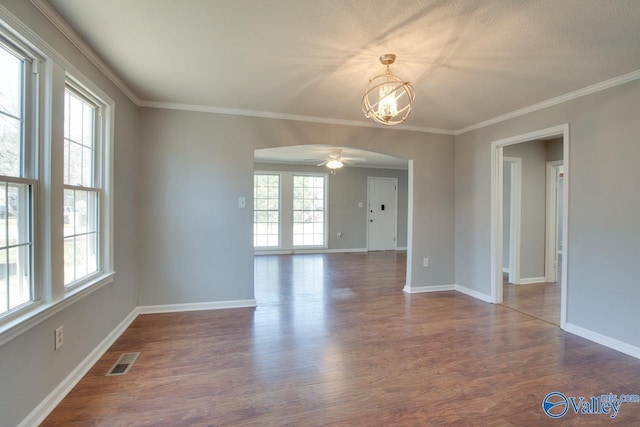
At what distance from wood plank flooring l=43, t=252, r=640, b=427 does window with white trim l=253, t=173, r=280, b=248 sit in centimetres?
410

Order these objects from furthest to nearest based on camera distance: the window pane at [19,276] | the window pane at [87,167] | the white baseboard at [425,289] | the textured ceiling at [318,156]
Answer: the textured ceiling at [318,156] < the white baseboard at [425,289] < the window pane at [87,167] < the window pane at [19,276]

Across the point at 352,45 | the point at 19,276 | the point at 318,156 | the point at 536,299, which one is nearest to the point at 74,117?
the point at 19,276

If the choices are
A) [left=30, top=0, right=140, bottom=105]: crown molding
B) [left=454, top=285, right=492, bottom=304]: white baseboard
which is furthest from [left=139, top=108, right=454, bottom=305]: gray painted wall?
[left=454, top=285, right=492, bottom=304]: white baseboard

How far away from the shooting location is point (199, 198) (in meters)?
3.57

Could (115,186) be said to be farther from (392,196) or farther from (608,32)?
(392,196)

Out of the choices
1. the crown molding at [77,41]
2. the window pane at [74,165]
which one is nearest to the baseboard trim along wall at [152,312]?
the window pane at [74,165]

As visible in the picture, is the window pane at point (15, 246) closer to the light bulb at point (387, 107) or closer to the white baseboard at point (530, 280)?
the light bulb at point (387, 107)

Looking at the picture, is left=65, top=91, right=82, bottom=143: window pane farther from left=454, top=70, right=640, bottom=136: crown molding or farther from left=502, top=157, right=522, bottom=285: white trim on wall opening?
left=502, top=157, right=522, bottom=285: white trim on wall opening

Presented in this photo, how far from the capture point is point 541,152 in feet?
16.3

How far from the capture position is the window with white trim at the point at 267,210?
25.4ft

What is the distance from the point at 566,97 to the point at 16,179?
4.41 meters

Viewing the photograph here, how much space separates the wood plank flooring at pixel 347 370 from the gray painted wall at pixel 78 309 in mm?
205

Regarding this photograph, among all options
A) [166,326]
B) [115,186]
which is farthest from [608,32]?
[166,326]

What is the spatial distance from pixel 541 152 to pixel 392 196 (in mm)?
4063
